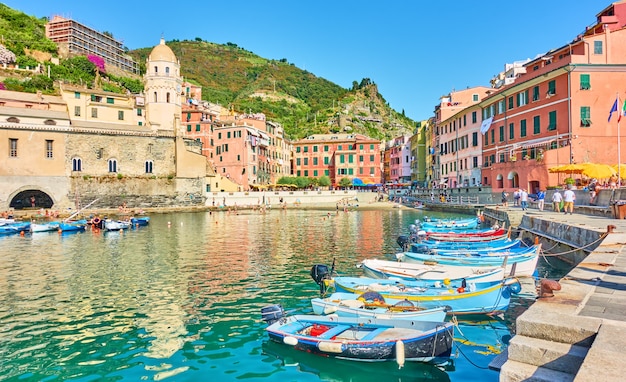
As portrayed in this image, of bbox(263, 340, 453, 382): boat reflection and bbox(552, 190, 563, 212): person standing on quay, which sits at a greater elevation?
bbox(552, 190, 563, 212): person standing on quay

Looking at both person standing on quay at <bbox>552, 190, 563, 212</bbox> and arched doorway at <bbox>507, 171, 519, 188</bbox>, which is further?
arched doorway at <bbox>507, 171, 519, 188</bbox>

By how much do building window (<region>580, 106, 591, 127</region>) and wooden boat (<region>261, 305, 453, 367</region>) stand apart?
3610 cm

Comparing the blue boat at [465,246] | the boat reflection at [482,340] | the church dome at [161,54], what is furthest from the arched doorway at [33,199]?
the boat reflection at [482,340]

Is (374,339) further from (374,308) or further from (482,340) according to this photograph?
(482,340)

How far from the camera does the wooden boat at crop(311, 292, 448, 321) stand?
9664 mm

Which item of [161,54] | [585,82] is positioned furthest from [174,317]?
[161,54]

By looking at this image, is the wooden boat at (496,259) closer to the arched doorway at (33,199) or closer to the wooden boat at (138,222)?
the wooden boat at (138,222)

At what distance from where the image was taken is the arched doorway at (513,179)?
43.6m

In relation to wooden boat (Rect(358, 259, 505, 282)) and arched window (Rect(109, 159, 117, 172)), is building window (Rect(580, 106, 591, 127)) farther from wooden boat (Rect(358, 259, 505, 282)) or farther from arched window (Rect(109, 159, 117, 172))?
arched window (Rect(109, 159, 117, 172))

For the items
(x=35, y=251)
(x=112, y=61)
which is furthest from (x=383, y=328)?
(x=112, y=61)

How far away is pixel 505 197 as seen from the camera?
4116 cm

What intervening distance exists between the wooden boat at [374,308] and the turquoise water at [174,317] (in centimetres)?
106

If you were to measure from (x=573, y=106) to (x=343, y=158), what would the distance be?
5578cm

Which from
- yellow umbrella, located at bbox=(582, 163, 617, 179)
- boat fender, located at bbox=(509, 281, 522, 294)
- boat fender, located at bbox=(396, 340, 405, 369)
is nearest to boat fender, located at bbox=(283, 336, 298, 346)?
boat fender, located at bbox=(396, 340, 405, 369)
